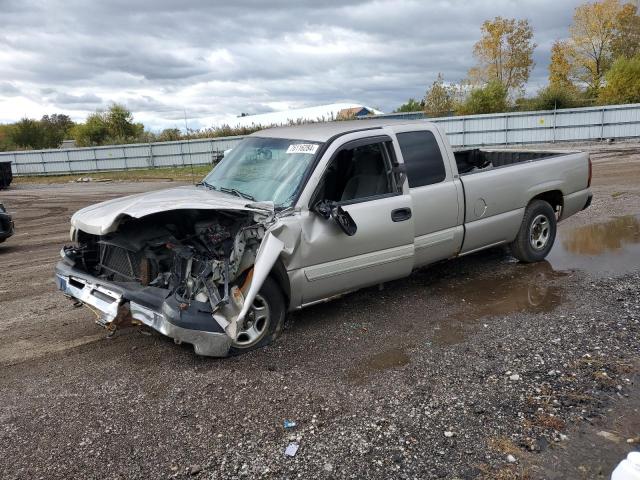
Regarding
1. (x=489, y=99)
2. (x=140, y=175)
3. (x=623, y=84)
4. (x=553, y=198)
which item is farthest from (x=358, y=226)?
(x=623, y=84)

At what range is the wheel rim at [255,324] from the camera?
4340 mm

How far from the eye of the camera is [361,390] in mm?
3822

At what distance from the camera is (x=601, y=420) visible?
10.9ft

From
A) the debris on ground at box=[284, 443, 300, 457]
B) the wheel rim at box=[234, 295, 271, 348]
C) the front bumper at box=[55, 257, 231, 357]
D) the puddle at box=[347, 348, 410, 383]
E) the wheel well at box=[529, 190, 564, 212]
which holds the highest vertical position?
the wheel well at box=[529, 190, 564, 212]

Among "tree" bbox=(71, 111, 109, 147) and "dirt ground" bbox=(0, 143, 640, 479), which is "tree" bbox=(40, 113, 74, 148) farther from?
"dirt ground" bbox=(0, 143, 640, 479)

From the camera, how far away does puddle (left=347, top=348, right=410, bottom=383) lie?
13.3 feet

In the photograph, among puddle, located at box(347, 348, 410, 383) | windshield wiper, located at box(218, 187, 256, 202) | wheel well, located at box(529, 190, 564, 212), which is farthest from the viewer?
wheel well, located at box(529, 190, 564, 212)

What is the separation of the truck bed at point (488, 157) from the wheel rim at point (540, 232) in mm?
976

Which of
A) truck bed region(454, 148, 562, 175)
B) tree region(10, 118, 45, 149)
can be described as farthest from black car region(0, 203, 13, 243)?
tree region(10, 118, 45, 149)

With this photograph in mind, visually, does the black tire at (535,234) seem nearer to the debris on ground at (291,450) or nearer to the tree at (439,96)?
the debris on ground at (291,450)

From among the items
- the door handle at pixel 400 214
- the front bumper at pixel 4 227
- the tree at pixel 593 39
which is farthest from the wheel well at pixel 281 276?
the tree at pixel 593 39

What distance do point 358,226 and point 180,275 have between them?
1633 mm

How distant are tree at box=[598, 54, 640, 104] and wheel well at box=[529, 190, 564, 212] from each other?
114 feet

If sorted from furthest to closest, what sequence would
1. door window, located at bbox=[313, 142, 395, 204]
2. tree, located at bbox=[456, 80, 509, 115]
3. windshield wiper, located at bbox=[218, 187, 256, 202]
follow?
tree, located at bbox=[456, 80, 509, 115] < door window, located at bbox=[313, 142, 395, 204] < windshield wiper, located at bbox=[218, 187, 256, 202]
